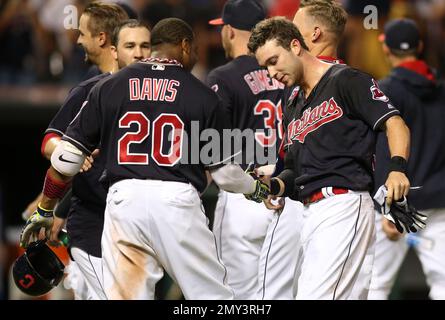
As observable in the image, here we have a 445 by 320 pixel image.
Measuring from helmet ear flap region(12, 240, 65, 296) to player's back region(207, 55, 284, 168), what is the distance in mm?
1651

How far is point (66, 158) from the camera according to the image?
546 centimetres

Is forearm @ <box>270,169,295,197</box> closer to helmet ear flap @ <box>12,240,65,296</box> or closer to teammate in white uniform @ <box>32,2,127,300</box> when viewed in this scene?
teammate in white uniform @ <box>32,2,127,300</box>

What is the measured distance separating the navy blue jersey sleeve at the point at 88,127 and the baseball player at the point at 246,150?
163 centimetres

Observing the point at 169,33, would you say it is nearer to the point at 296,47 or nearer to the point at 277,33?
the point at 277,33

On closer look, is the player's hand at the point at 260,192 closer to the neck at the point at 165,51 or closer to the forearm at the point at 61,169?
the neck at the point at 165,51

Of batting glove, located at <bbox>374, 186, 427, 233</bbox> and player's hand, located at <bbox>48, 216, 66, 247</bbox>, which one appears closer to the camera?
batting glove, located at <bbox>374, 186, 427, 233</bbox>

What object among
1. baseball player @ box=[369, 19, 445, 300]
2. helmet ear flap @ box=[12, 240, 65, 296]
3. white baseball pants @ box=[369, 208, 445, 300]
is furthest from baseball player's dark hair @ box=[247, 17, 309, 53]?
white baseball pants @ box=[369, 208, 445, 300]

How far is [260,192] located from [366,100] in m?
0.95

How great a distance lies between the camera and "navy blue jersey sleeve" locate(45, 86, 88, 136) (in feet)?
19.9

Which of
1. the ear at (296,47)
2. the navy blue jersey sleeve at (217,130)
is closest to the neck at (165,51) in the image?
the navy blue jersey sleeve at (217,130)

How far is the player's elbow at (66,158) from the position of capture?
545cm

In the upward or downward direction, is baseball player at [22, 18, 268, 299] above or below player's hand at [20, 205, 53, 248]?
above
